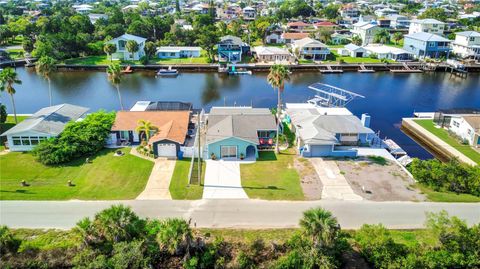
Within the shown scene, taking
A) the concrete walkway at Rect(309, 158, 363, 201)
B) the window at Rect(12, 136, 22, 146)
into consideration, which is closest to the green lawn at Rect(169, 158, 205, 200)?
the concrete walkway at Rect(309, 158, 363, 201)

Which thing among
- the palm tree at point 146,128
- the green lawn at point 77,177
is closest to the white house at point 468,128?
the palm tree at point 146,128

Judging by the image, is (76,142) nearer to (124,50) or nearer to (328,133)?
(328,133)

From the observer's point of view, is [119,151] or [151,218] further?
[119,151]

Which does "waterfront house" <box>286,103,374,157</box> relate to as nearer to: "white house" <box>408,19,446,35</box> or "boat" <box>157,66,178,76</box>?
"boat" <box>157,66,178,76</box>

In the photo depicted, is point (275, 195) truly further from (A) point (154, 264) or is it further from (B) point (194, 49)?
(B) point (194, 49)

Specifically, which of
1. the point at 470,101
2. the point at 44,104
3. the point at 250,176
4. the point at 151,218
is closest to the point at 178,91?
the point at 44,104

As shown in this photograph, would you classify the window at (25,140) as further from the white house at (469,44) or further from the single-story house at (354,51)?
the white house at (469,44)

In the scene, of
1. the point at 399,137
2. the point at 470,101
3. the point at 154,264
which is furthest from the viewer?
the point at 470,101

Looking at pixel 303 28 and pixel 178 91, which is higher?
pixel 303 28
